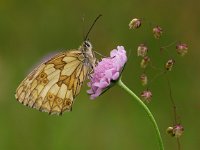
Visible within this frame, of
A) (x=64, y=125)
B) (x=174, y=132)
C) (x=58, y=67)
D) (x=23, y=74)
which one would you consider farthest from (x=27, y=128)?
(x=174, y=132)

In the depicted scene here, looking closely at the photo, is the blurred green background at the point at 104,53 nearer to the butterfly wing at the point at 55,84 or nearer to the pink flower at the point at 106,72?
the butterfly wing at the point at 55,84

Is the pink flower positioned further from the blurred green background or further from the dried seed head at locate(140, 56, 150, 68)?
the blurred green background

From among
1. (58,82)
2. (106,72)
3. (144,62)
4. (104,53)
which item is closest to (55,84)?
(58,82)

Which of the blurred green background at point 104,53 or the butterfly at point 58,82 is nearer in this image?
the butterfly at point 58,82

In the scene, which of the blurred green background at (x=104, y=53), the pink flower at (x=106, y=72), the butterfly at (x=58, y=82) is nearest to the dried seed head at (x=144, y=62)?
the pink flower at (x=106, y=72)

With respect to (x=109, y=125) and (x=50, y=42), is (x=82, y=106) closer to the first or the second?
(x=109, y=125)

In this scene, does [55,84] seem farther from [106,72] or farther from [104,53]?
[104,53]
